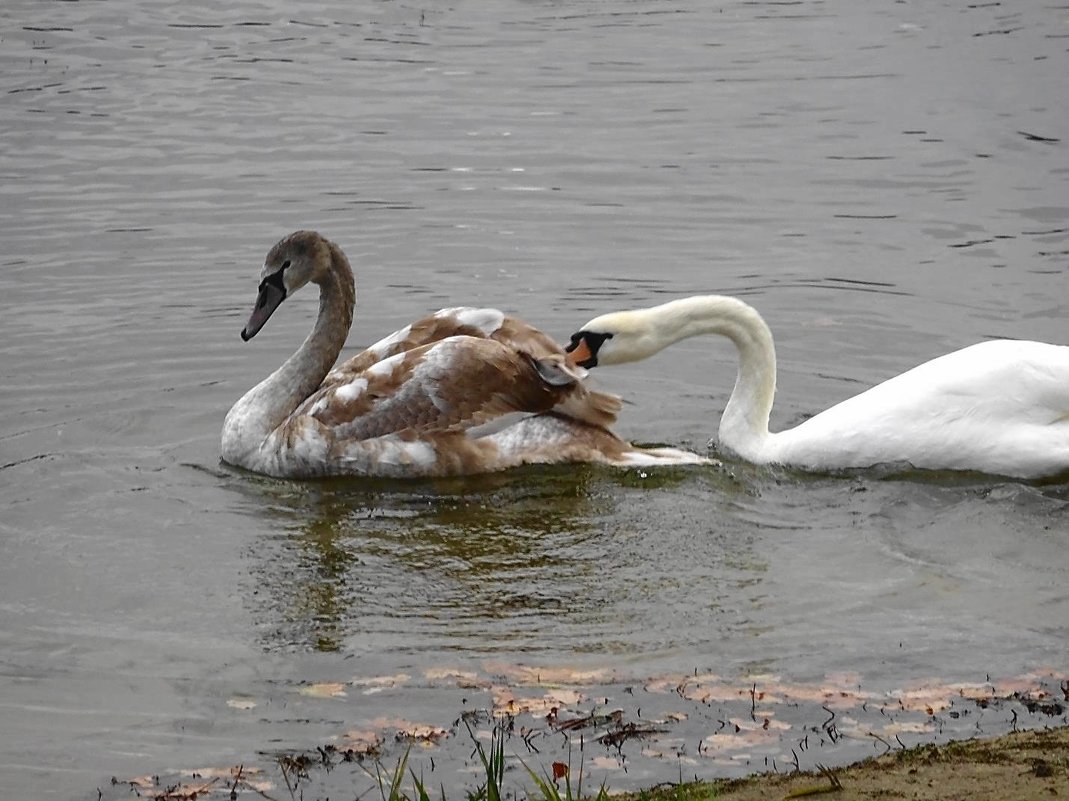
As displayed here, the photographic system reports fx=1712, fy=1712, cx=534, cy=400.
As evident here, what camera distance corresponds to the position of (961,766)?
486cm

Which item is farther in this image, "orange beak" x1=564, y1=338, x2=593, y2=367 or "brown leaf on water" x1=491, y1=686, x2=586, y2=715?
"orange beak" x1=564, y1=338, x2=593, y2=367

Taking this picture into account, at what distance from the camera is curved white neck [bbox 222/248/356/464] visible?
8.82 meters

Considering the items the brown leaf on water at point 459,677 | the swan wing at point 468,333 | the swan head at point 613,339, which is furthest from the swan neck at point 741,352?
the brown leaf on water at point 459,677

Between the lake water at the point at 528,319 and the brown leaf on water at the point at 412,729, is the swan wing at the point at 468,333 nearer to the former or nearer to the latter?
the lake water at the point at 528,319

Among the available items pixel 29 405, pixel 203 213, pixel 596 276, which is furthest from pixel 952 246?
pixel 29 405

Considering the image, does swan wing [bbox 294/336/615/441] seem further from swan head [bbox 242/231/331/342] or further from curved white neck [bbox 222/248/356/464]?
swan head [bbox 242/231/331/342]

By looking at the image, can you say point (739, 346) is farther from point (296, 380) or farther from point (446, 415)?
point (296, 380)

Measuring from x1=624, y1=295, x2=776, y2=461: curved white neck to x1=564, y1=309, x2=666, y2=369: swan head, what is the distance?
0.05 m

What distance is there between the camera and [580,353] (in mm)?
8742

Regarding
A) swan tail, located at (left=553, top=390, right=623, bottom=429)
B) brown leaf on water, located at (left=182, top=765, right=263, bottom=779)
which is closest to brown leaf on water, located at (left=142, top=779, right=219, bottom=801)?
brown leaf on water, located at (left=182, top=765, right=263, bottom=779)

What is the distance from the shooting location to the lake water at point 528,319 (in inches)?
235

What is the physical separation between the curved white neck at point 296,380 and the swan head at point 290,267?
2.8 inches

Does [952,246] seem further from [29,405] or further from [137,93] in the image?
[137,93]

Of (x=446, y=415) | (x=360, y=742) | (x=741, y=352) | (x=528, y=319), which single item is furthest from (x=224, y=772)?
(x=528, y=319)
